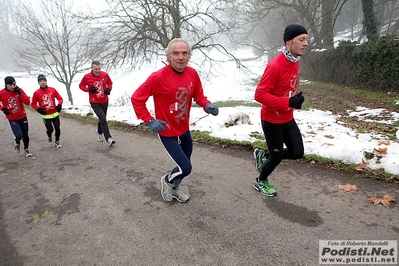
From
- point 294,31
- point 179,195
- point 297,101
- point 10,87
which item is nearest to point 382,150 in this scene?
point 297,101

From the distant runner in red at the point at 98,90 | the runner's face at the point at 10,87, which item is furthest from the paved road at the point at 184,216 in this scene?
the runner's face at the point at 10,87

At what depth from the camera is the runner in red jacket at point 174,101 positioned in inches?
117

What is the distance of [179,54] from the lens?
115 inches

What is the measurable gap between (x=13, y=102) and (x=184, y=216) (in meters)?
5.34

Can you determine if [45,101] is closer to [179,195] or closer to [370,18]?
[179,195]

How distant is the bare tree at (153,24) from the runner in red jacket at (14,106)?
27.3 ft

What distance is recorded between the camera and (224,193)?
3680mm

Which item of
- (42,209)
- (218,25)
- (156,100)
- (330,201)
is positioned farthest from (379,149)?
(218,25)

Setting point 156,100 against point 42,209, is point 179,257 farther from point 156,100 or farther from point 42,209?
point 42,209

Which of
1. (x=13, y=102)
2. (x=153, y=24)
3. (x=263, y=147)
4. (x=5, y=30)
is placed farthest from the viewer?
(x=5, y=30)

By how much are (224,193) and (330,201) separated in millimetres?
1381

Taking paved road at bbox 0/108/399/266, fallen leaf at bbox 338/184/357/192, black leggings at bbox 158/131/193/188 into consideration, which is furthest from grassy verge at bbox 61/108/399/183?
black leggings at bbox 158/131/193/188

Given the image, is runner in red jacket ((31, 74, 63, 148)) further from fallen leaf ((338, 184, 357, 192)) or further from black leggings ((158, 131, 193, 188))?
fallen leaf ((338, 184, 357, 192))

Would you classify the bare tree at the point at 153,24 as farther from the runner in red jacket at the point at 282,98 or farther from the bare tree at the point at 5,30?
the bare tree at the point at 5,30
